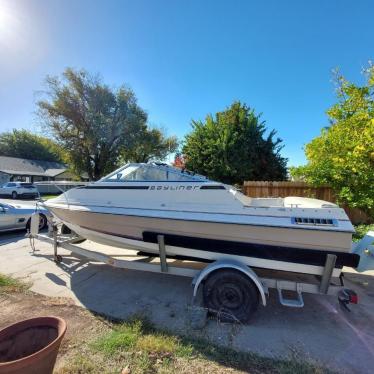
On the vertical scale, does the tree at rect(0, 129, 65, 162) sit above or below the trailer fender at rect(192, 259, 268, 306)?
above

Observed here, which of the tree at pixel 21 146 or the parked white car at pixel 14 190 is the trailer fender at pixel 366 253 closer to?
the parked white car at pixel 14 190

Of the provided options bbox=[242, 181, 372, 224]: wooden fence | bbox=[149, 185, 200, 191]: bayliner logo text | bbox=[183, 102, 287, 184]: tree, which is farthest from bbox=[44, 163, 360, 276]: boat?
bbox=[183, 102, 287, 184]: tree

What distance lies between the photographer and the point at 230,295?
3.22 meters

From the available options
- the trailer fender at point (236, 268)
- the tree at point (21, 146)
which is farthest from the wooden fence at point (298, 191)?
the tree at point (21, 146)

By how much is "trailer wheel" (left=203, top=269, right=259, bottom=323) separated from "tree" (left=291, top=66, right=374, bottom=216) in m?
5.24

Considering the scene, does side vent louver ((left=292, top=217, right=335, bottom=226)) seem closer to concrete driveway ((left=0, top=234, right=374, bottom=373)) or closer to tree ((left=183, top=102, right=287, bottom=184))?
concrete driveway ((left=0, top=234, right=374, bottom=373))

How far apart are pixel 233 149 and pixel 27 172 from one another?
29432mm

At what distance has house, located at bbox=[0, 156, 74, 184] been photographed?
2975 cm

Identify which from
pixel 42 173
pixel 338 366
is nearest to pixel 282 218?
pixel 338 366

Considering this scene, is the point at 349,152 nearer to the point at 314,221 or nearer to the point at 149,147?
the point at 314,221

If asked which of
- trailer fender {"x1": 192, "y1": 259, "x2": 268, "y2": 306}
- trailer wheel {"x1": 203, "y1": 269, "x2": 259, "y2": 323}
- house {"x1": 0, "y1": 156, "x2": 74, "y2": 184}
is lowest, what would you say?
trailer wheel {"x1": 203, "y1": 269, "x2": 259, "y2": 323}

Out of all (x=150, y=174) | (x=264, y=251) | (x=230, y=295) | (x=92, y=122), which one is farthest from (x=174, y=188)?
(x=92, y=122)

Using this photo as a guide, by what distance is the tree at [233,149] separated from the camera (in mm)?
11938

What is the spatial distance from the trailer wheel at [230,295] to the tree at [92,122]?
65.1 ft
